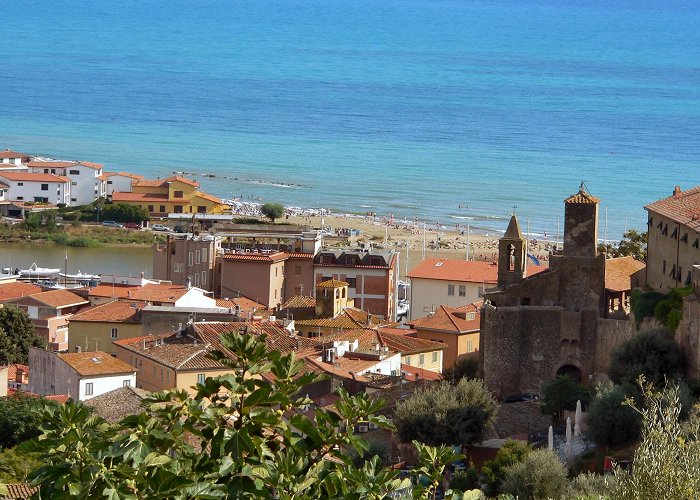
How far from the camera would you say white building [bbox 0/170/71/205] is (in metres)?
70.9

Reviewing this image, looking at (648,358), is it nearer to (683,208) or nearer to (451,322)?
(683,208)

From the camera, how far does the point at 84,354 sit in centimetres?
3319

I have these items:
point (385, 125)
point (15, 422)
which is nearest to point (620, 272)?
point (15, 422)

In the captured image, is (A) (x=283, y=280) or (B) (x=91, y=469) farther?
(A) (x=283, y=280)

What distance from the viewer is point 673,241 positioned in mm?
29062

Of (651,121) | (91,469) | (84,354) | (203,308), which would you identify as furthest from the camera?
(651,121)

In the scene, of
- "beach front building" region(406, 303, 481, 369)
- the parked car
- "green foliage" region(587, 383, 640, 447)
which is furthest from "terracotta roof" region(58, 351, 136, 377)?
the parked car

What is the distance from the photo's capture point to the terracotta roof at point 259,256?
42812 millimetres

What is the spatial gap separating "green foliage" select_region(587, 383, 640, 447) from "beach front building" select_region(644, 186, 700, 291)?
3757mm

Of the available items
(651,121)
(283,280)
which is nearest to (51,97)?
(651,121)

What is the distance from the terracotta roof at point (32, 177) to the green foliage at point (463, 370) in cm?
4313

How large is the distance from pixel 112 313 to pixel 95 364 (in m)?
6.43

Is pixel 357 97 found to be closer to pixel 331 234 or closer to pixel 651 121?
pixel 651 121

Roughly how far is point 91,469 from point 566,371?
2158 centimetres
